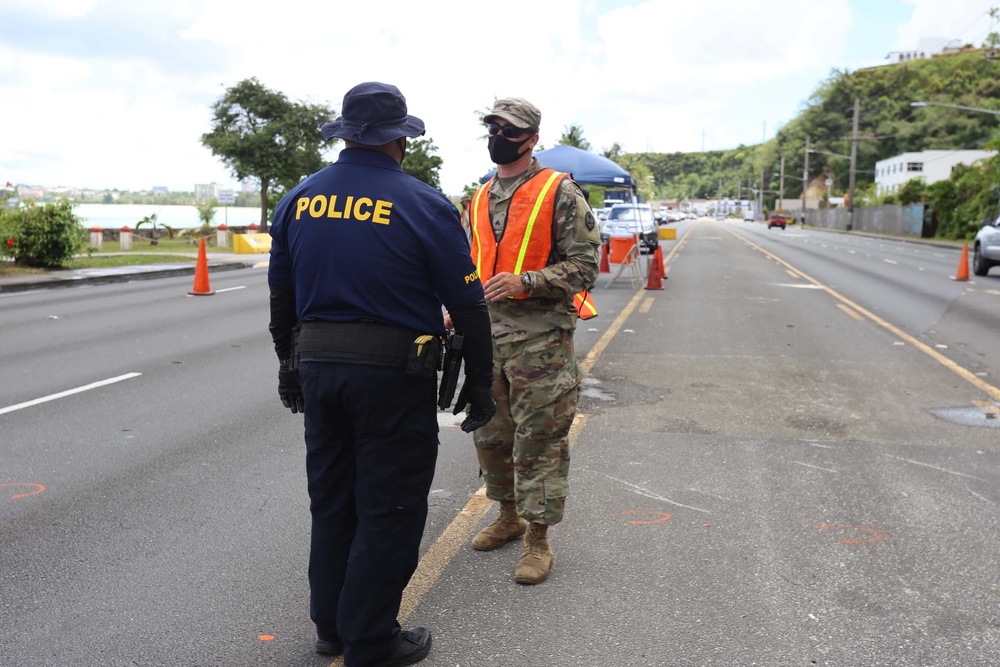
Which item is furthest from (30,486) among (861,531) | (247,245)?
(247,245)

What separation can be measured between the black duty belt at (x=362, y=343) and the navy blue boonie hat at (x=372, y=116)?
612 mm

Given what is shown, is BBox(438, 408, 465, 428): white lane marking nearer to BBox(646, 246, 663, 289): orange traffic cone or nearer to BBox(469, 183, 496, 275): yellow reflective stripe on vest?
BBox(469, 183, 496, 275): yellow reflective stripe on vest

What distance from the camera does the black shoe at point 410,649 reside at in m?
3.35

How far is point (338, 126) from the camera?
3.25m

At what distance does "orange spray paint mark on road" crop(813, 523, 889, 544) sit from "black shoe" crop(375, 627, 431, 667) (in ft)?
7.43

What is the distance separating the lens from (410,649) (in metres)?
3.40

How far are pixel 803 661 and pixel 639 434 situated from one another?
350 centimetres

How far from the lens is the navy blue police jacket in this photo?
3145mm

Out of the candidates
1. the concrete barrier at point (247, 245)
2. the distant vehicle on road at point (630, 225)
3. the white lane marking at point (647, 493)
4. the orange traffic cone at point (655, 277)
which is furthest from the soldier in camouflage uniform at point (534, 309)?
the concrete barrier at point (247, 245)

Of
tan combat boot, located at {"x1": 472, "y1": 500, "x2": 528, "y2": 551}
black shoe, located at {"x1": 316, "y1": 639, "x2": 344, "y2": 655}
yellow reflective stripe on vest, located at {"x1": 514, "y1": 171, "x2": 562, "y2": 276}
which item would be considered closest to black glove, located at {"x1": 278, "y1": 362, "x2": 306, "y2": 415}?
black shoe, located at {"x1": 316, "y1": 639, "x2": 344, "y2": 655}

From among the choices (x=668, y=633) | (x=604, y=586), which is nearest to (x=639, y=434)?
(x=604, y=586)

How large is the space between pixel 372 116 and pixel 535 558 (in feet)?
6.71

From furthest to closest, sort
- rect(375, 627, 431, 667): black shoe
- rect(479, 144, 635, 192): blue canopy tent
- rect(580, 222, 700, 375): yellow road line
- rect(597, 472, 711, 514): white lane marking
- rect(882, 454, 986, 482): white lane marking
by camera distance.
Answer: rect(479, 144, 635, 192): blue canopy tent → rect(580, 222, 700, 375): yellow road line → rect(882, 454, 986, 482): white lane marking → rect(597, 472, 711, 514): white lane marking → rect(375, 627, 431, 667): black shoe

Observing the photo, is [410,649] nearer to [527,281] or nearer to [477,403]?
[477,403]
